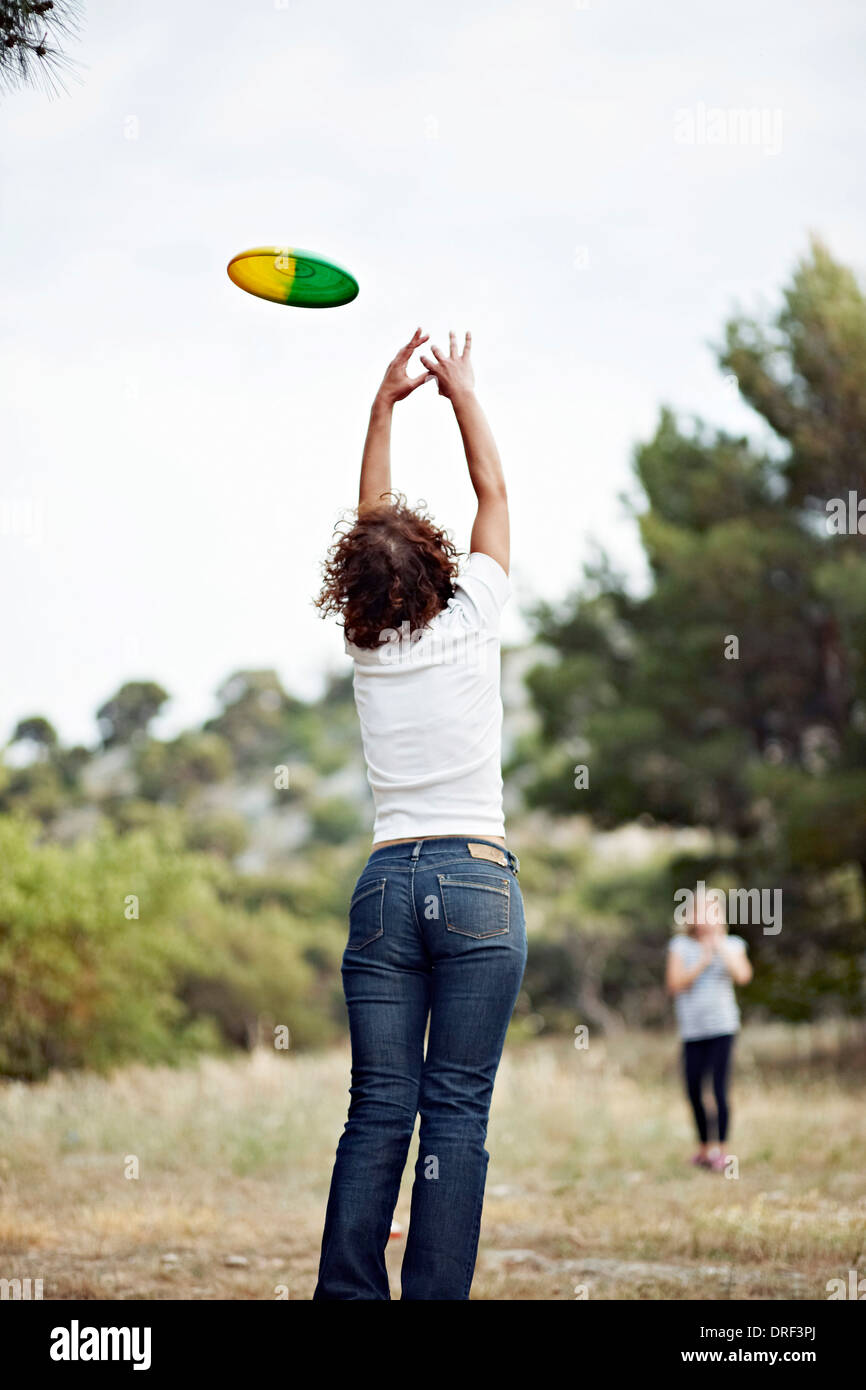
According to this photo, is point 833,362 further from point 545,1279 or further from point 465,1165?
point 465,1165

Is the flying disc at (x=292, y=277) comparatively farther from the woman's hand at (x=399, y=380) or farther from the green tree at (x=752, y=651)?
the green tree at (x=752, y=651)

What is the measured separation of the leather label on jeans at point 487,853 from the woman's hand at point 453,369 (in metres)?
1.07

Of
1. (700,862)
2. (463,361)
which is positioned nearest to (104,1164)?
(463,361)

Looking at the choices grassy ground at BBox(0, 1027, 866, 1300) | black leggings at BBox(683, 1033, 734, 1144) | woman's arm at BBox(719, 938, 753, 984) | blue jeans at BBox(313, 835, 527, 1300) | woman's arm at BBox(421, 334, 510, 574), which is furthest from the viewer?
woman's arm at BBox(719, 938, 753, 984)

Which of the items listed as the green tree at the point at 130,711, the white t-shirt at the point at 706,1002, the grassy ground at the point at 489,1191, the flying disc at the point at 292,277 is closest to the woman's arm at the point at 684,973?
the white t-shirt at the point at 706,1002

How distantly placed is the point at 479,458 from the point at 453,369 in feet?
0.89

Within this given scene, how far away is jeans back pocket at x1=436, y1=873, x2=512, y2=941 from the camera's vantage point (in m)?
2.50

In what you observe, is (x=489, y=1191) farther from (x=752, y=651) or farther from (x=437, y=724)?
(x=752, y=651)

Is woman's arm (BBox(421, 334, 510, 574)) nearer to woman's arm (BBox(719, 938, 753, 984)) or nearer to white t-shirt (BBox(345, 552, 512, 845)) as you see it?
white t-shirt (BBox(345, 552, 512, 845))

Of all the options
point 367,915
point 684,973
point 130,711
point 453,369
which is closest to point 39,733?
point 130,711

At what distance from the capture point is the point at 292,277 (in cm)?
386

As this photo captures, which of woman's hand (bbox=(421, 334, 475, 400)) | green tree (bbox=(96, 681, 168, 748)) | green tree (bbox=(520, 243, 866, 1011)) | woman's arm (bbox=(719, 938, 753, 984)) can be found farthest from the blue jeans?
green tree (bbox=(96, 681, 168, 748))

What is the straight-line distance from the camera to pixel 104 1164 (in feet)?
19.7

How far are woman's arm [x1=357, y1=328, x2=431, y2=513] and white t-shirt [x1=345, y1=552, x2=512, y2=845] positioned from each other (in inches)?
16.8
